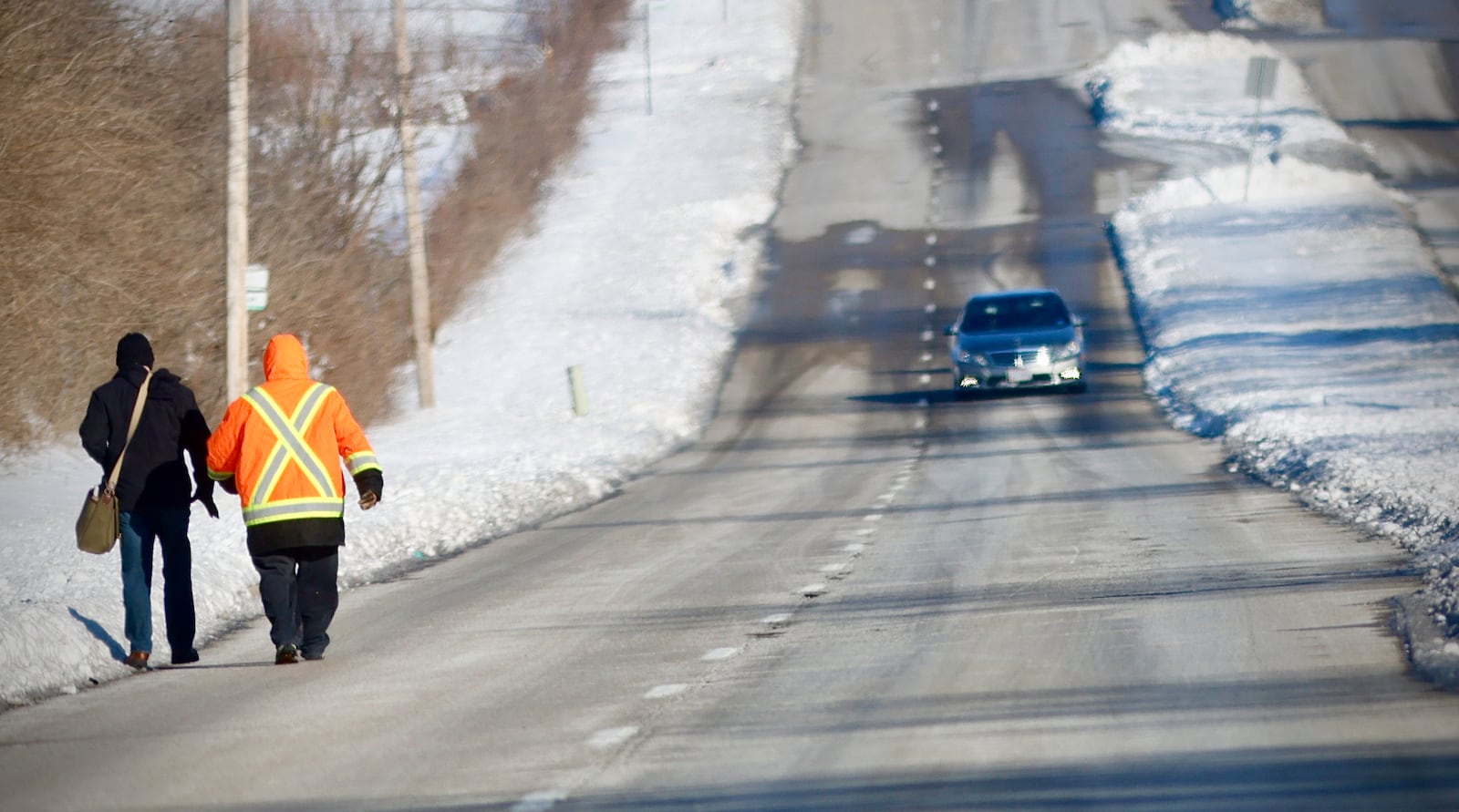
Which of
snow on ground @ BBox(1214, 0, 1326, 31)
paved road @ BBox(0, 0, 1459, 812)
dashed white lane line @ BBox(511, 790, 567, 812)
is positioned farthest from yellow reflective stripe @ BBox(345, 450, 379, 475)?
snow on ground @ BBox(1214, 0, 1326, 31)

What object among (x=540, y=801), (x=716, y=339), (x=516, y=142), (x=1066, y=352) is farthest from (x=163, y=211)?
(x=516, y=142)

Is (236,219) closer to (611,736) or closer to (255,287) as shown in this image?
(255,287)

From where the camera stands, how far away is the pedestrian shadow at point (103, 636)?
414 inches

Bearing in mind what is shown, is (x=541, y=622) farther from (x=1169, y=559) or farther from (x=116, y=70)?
(x=116, y=70)

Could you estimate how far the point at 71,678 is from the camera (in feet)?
32.4

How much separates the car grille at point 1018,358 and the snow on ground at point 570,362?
15.8ft

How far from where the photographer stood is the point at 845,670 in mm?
9078

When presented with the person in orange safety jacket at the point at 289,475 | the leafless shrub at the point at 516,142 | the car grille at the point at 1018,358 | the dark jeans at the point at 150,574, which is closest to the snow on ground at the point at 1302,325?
the car grille at the point at 1018,358

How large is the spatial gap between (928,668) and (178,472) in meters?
4.52

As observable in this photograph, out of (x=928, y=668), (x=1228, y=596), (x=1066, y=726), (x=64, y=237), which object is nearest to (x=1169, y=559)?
(x=1228, y=596)

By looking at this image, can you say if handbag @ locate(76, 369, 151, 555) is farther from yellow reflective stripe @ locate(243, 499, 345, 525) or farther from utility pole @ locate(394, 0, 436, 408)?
utility pole @ locate(394, 0, 436, 408)

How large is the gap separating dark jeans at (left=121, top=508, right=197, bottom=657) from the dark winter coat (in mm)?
89

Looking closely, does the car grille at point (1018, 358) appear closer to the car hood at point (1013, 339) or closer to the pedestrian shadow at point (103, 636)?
the car hood at point (1013, 339)

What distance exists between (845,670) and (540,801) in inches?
111
